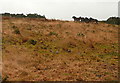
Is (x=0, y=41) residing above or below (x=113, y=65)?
above

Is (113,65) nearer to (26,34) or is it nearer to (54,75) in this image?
(54,75)

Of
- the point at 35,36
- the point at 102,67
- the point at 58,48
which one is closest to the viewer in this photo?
the point at 102,67

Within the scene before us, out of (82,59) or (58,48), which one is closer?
(82,59)

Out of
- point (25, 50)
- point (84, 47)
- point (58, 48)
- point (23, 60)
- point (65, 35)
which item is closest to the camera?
point (23, 60)

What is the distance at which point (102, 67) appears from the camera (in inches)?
377

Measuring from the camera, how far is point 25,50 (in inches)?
490

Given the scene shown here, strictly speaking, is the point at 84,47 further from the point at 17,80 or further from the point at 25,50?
the point at 17,80

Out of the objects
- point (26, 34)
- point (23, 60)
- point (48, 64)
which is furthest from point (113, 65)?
point (26, 34)

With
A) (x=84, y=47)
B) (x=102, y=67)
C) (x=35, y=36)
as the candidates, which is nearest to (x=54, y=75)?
(x=102, y=67)

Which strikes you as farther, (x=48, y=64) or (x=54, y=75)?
(x=48, y=64)

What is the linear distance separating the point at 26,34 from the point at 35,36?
0.90 m

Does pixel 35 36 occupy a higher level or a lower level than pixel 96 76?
higher

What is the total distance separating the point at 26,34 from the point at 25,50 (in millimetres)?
4985

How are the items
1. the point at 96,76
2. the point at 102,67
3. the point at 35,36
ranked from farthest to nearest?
1. the point at 35,36
2. the point at 102,67
3. the point at 96,76
